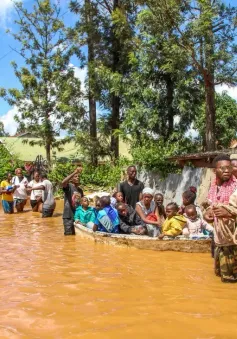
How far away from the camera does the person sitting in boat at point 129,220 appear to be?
866 centimetres

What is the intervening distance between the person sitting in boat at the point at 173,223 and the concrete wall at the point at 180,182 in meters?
4.91

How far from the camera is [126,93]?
20.2 meters

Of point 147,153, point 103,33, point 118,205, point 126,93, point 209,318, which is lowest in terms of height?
point 209,318

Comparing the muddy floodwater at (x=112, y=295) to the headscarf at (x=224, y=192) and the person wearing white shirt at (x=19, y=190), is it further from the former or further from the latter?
the person wearing white shirt at (x=19, y=190)

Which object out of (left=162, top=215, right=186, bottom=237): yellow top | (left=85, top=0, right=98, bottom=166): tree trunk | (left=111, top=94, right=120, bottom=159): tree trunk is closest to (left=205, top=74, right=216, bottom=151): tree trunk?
(left=162, top=215, right=186, bottom=237): yellow top

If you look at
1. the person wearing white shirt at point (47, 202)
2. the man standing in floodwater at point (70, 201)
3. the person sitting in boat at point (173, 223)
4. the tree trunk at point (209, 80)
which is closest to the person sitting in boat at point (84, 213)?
the man standing in floodwater at point (70, 201)

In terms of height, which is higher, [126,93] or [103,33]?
[103,33]

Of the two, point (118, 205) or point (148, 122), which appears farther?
point (148, 122)

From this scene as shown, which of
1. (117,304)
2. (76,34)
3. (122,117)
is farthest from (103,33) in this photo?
(117,304)

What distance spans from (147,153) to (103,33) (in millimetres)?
11477

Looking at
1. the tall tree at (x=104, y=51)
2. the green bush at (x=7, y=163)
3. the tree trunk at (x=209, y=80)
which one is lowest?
the green bush at (x=7, y=163)

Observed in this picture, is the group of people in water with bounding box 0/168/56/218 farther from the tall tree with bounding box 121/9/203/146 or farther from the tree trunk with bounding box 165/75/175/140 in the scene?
the tree trunk with bounding box 165/75/175/140

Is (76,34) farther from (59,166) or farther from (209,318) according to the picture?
(209,318)

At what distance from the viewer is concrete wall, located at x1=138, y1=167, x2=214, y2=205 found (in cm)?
1294
